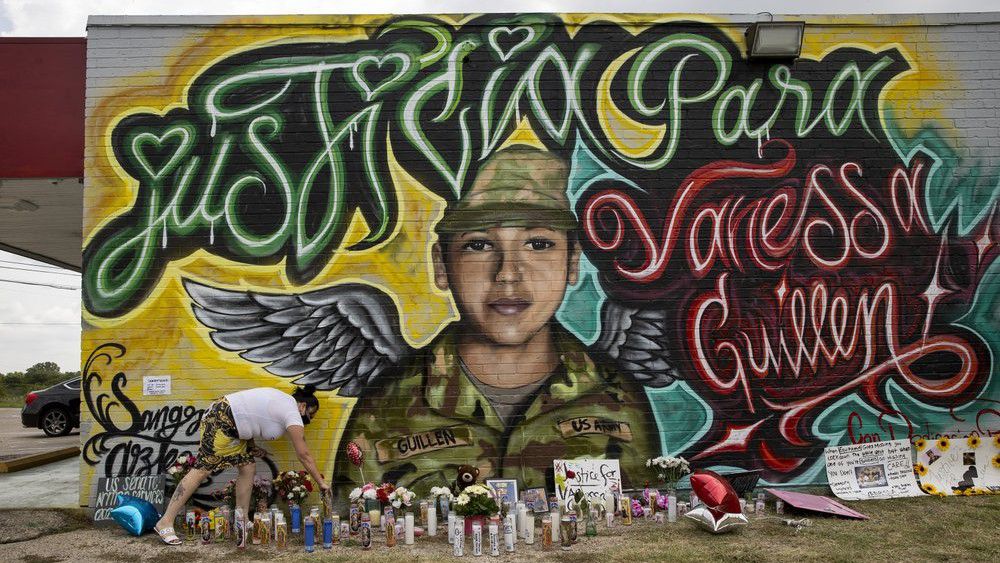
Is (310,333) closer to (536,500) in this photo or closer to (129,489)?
(129,489)

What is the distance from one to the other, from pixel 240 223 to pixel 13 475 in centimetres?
554

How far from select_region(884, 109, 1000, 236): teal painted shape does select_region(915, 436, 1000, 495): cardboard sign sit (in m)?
2.20

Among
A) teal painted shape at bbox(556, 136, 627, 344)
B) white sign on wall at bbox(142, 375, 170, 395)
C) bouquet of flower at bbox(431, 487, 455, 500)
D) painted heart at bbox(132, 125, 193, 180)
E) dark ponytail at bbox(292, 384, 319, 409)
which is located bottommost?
bouquet of flower at bbox(431, 487, 455, 500)

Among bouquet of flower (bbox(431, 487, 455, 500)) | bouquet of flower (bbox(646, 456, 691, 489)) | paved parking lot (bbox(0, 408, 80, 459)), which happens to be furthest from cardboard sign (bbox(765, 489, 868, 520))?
paved parking lot (bbox(0, 408, 80, 459))

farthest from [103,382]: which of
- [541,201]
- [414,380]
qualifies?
[541,201]

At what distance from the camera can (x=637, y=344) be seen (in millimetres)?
7883

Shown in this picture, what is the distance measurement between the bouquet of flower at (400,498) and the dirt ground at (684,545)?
0.34 m

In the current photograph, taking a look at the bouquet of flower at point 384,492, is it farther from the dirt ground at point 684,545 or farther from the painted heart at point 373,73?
the painted heart at point 373,73

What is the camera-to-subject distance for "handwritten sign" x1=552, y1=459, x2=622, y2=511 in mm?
7559

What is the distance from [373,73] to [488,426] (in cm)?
378

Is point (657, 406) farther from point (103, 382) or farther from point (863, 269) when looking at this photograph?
point (103, 382)

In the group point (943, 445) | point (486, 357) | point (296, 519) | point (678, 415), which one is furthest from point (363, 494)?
point (943, 445)

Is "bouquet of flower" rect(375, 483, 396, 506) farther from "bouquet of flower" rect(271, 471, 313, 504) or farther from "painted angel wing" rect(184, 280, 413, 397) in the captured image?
"painted angel wing" rect(184, 280, 413, 397)

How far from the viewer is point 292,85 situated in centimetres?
797
